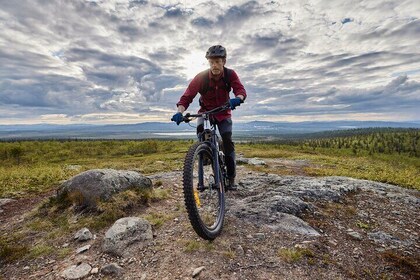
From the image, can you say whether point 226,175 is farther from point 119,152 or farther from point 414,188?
point 119,152

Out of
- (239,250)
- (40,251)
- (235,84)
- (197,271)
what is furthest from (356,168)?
(40,251)

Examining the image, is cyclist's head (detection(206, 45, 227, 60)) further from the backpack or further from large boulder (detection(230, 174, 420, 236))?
large boulder (detection(230, 174, 420, 236))

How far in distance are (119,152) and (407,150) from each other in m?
122

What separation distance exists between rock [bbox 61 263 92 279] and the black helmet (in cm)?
589

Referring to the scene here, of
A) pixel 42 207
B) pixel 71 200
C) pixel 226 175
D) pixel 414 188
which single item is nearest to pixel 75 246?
pixel 71 200

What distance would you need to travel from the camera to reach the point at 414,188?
1312cm

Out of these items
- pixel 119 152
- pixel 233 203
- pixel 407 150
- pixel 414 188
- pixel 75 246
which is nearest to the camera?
pixel 75 246

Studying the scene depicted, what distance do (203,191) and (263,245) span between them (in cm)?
194

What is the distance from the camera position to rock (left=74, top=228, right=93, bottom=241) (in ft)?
22.0

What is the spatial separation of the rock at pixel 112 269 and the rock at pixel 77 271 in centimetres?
35

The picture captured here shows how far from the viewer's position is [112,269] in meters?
5.26

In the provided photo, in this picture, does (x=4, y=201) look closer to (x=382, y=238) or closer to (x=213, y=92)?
(x=213, y=92)

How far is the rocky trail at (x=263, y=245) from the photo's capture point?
5.12 meters

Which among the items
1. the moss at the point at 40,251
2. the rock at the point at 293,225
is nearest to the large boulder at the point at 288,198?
the rock at the point at 293,225
